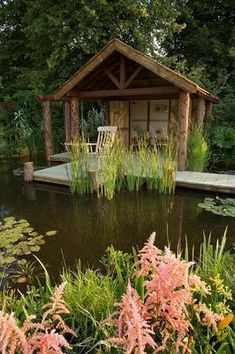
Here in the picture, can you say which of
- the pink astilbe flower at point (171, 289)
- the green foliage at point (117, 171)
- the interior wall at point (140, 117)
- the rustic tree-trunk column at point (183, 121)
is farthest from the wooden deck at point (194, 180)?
the pink astilbe flower at point (171, 289)

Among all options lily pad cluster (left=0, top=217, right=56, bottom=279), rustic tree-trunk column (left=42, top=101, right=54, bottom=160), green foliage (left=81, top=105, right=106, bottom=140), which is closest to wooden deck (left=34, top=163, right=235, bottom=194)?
lily pad cluster (left=0, top=217, right=56, bottom=279)

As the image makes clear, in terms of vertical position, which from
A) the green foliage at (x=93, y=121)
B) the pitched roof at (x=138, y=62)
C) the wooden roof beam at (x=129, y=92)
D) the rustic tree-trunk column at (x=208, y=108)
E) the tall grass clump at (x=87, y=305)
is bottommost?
the tall grass clump at (x=87, y=305)

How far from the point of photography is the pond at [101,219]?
3.69m

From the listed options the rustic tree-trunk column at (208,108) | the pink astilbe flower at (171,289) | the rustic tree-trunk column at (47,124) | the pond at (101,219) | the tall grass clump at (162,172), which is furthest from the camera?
the rustic tree-trunk column at (208,108)

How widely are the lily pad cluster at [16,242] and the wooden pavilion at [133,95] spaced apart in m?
3.79

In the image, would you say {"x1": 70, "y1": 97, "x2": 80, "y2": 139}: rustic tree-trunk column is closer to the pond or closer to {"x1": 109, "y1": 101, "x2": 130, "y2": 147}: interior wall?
{"x1": 109, "y1": 101, "x2": 130, "y2": 147}: interior wall

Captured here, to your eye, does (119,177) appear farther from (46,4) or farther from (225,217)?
(46,4)

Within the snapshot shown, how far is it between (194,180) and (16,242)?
3.53 meters

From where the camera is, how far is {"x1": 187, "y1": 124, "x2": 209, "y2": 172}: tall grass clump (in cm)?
661

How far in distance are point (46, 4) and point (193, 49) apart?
6091 millimetres

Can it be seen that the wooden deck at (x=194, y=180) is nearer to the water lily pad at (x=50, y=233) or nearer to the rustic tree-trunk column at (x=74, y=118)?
the rustic tree-trunk column at (x=74, y=118)

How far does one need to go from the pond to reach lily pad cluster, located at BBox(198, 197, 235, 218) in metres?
0.12

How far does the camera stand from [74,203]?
17.6 ft

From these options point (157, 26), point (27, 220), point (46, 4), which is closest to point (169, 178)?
point (27, 220)
